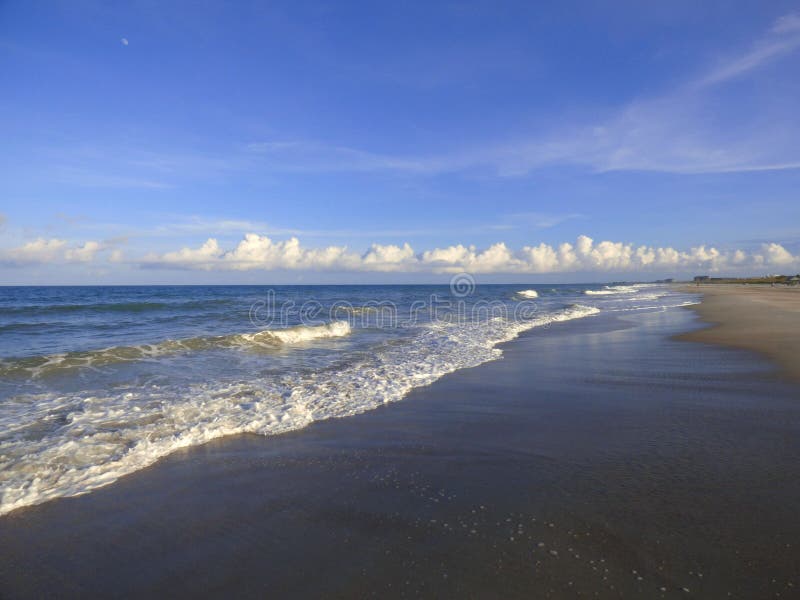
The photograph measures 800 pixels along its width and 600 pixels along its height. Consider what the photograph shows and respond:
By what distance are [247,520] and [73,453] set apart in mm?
3159

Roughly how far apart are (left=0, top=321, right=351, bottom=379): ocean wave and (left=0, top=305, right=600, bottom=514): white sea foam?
10.9 ft

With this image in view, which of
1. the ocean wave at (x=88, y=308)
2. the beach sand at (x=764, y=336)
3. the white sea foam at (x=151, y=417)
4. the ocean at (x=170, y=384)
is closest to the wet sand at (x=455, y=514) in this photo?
the white sea foam at (x=151, y=417)

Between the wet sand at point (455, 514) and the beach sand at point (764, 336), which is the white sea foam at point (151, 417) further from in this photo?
the beach sand at point (764, 336)

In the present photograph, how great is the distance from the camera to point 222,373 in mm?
10711

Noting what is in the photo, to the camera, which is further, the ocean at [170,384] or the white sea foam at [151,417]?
the ocean at [170,384]

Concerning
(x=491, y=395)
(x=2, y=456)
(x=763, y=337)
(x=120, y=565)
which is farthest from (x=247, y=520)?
(x=763, y=337)

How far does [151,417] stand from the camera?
699cm

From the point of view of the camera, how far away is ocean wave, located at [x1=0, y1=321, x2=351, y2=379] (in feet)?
36.7

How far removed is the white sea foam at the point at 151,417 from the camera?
501 centimetres

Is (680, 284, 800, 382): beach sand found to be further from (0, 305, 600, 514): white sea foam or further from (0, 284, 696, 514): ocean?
(0, 305, 600, 514): white sea foam

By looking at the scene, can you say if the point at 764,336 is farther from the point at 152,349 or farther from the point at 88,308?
the point at 88,308

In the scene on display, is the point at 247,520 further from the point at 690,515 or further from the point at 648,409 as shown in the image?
the point at 648,409

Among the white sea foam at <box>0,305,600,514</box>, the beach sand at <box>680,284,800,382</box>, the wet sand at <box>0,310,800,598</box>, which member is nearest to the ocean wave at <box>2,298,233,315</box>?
the white sea foam at <box>0,305,600,514</box>

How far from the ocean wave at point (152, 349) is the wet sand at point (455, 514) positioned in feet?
27.2
